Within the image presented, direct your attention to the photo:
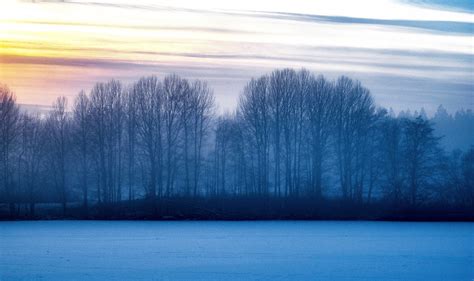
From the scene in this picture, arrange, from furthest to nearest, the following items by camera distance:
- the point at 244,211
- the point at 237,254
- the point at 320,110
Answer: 1. the point at 320,110
2. the point at 244,211
3. the point at 237,254

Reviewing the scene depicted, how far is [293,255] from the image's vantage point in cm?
2367

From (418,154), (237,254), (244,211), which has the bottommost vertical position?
(237,254)

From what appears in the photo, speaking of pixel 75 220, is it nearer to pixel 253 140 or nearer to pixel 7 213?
pixel 7 213

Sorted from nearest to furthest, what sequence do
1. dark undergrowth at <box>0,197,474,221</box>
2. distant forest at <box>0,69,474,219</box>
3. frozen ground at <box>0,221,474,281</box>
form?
1. frozen ground at <box>0,221,474,281</box>
2. dark undergrowth at <box>0,197,474,221</box>
3. distant forest at <box>0,69,474,219</box>

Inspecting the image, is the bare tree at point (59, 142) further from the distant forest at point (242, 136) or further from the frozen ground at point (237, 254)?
the frozen ground at point (237, 254)

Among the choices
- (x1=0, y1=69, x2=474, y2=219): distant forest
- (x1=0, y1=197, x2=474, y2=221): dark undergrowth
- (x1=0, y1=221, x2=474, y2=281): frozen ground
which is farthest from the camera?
(x1=0, y1=69, x2=474, y2=219): distant forest

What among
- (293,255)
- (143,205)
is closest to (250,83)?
(143,205)

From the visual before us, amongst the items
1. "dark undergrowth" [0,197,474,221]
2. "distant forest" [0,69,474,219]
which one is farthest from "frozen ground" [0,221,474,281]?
"distant forest" [0,69,474,219]

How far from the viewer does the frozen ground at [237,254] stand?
63.8 feet

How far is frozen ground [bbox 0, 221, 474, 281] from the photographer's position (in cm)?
1944

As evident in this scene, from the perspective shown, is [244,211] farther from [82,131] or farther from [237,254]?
[237,254]

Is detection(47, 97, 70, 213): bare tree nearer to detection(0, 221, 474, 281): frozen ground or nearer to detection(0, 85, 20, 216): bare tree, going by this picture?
detection(0, 85, 20, 216): bare tree

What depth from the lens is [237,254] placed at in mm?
23781

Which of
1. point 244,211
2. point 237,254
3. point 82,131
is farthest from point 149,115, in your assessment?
point 237,254
